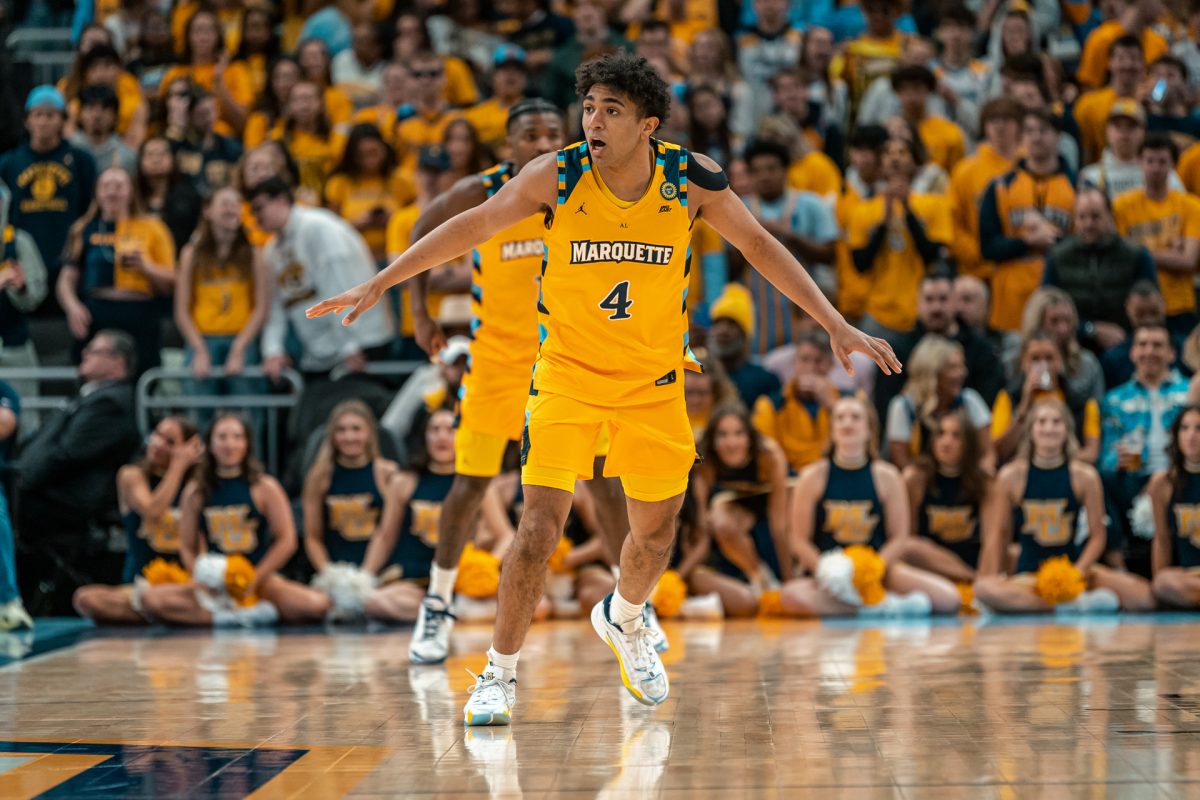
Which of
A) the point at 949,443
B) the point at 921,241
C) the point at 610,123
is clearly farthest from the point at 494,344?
the point at 921,241

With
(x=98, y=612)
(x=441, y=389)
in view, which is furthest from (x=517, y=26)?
(x=98, y=612)

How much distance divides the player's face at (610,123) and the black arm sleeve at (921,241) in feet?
20.1

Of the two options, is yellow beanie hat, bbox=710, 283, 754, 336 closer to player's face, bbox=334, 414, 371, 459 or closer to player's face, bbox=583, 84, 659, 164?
player's face, bbox=334, 414, 371, 459

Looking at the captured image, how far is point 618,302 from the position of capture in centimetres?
536

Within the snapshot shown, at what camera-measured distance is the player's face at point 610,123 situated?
5148mm

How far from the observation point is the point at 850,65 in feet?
41.8

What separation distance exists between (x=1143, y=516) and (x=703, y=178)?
550cm

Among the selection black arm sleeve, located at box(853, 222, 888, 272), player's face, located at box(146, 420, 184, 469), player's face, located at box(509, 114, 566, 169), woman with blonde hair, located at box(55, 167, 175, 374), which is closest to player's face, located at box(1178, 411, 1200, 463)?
black arm sleeve, located at box(853, 222, 888, 272)

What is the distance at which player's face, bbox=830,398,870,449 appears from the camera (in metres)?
9.59

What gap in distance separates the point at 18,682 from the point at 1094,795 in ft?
15.4

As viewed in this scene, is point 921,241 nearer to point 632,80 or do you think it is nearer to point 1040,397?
point 1040,397

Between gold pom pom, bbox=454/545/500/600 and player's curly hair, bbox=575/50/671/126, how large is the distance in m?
4.55

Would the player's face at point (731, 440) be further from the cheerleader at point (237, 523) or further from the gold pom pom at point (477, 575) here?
the cheerleader at point (237, 523)

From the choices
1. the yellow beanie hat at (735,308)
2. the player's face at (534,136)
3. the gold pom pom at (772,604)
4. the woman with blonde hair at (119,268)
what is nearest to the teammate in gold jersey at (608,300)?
the player's face at (534,136)
